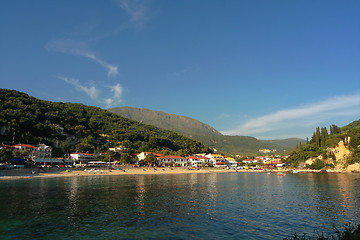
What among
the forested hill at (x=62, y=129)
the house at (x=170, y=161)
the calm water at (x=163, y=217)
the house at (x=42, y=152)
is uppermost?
the forested hill at (x=62, y=129)

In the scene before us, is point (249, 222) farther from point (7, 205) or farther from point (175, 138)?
point (175, 138)

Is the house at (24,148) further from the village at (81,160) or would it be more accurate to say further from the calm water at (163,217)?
the calm water at (163,217)

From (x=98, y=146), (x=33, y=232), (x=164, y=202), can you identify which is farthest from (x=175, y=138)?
(x=33, y=232)

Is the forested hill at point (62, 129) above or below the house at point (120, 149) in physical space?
above

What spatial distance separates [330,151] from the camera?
112m

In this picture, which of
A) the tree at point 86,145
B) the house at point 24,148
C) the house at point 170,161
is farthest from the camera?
the house at point 170,161

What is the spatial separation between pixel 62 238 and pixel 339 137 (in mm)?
125244

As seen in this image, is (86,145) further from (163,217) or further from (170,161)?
(163,217)

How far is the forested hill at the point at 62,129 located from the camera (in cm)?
10175

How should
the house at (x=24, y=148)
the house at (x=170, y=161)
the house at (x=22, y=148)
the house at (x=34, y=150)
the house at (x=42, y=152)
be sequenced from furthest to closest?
the house at (x=170, y=161)
the house at (x=42, y=152)
the house at (x=34, y=150)
the house at (x=22, y=148)
the house at (x=24, y=148)

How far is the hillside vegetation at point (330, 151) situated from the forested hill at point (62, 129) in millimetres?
72027

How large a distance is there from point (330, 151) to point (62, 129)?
137 meters

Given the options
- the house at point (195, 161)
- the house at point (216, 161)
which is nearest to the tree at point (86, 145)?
the house at point (195, 161)

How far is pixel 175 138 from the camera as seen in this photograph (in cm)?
19150
